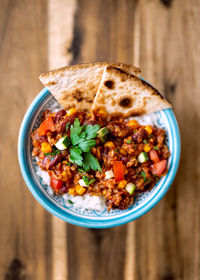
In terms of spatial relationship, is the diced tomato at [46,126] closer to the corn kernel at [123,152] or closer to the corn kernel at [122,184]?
the corn kernel at [123,152]

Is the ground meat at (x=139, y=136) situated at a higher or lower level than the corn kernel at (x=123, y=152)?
higher

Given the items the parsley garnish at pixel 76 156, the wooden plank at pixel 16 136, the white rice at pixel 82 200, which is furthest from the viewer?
the wooden plank at pixel 16 136

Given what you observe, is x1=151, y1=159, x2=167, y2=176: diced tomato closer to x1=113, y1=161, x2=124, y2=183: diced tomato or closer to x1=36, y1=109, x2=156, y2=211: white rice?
x1=113, y1=161, x2=124, y2=183: diced tomato

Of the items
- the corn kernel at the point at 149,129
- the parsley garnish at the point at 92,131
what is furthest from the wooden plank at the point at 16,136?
the corn kernel at the point at 149,129

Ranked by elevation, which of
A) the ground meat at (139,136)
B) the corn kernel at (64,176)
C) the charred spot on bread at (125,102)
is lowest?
the corn kernel at (64,176)

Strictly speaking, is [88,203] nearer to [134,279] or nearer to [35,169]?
[35,169]

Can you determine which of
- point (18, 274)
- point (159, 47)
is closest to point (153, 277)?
point (18, 274)
